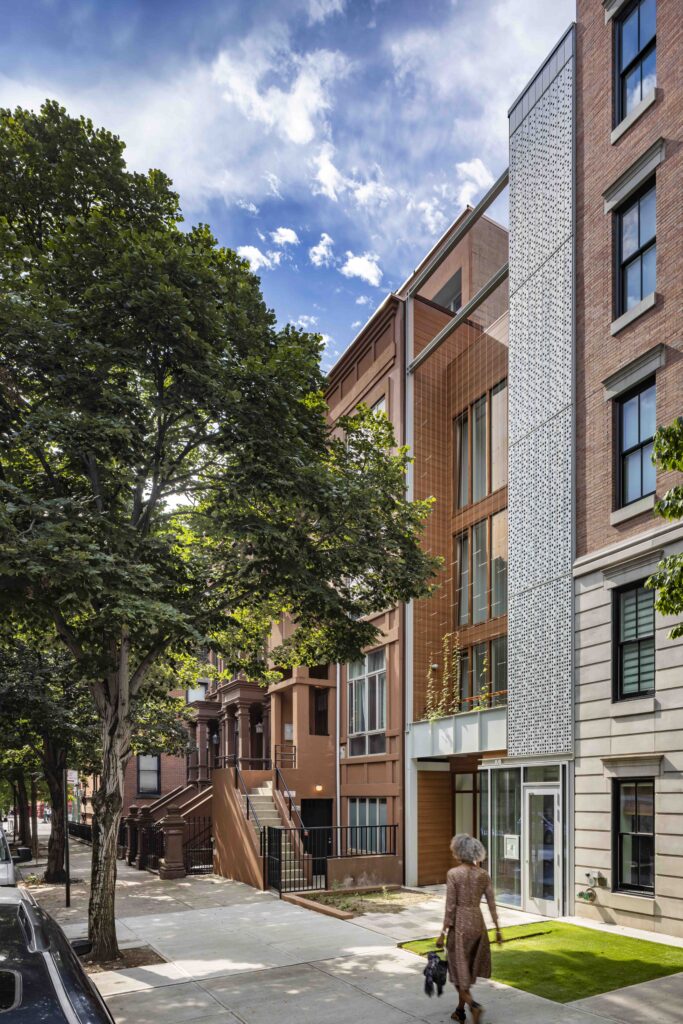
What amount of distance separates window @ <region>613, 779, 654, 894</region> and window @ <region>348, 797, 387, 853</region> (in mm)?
8197

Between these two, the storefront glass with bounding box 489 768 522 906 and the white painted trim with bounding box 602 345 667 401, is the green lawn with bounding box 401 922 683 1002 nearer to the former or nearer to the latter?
the storefront glass with bounding box 489 768 522 906

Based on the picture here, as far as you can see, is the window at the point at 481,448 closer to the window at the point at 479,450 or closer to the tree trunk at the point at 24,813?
the window at the point at 479,450

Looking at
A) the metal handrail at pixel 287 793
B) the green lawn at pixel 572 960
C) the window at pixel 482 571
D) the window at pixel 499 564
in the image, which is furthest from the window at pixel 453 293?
the green lawn at pixel 572 960

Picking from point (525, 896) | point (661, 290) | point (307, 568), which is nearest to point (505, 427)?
point (661, 290)

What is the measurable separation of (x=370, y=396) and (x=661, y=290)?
38.5ft

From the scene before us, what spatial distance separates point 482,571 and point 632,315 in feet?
25.5

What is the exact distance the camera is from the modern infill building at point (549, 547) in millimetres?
14188

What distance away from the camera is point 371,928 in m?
14.1

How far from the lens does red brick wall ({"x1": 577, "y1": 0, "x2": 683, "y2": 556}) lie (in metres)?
14.2

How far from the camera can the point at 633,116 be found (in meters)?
15.4

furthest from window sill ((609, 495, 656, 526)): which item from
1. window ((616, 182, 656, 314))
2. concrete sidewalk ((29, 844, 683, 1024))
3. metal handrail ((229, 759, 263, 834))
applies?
metal handrail ((229, 759, 263, 834))

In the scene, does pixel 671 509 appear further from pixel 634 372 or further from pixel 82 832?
pixel 82 832

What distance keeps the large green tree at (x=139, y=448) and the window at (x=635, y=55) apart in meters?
7.39

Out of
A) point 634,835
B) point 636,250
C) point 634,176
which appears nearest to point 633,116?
point 634,176
